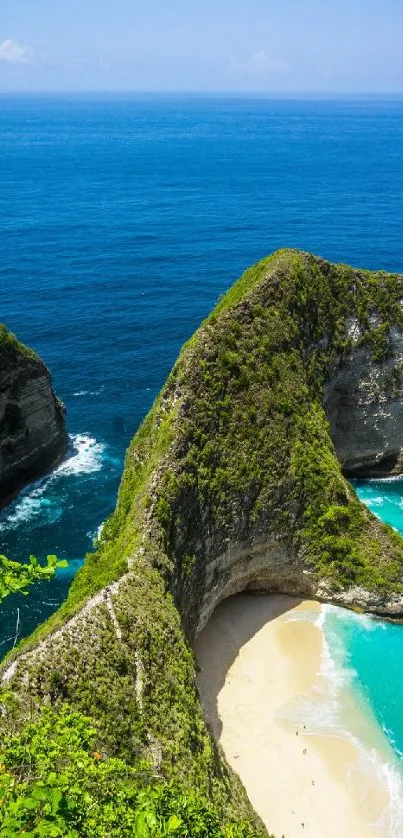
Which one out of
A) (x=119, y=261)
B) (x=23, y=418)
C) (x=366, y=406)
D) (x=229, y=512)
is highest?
(x=119, y=261)

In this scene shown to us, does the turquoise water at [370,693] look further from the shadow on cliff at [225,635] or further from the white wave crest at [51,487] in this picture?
the white wave crest at [51,487]

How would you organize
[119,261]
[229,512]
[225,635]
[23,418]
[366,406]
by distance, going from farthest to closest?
[119,261], [366,406], [23,418], [225,635], [229,512]

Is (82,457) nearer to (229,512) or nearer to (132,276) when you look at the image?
(229,512)

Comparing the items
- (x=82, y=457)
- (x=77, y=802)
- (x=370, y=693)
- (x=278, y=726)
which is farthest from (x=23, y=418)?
(x=77, y=802)

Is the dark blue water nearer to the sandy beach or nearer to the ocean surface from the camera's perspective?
the ocean surface

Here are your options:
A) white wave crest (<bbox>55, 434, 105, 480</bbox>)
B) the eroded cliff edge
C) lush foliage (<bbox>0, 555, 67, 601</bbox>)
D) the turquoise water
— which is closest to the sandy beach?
the turquoise water

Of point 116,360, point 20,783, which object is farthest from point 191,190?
point 20,783

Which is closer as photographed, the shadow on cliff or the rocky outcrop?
the shadow on cliff
